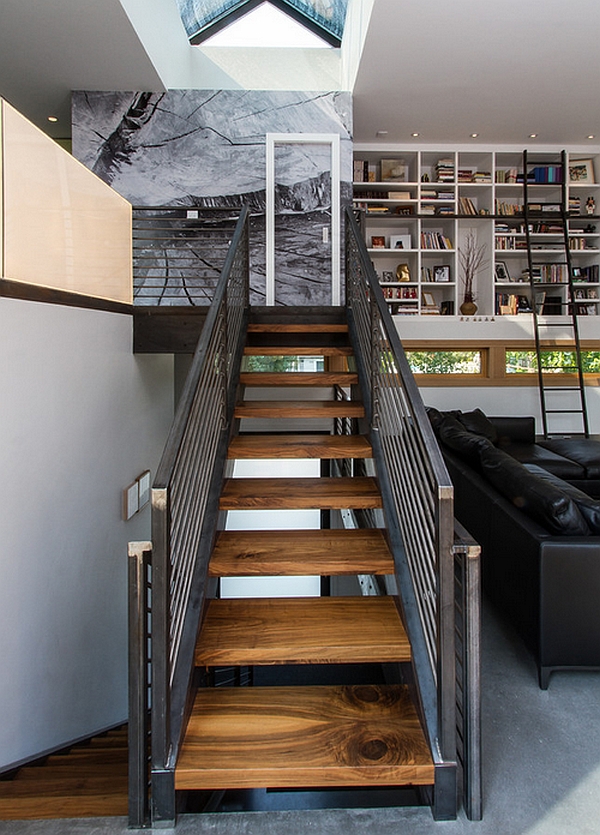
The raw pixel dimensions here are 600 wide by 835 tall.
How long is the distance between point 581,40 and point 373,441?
13.4ft

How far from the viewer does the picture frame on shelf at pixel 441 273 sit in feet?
25.2

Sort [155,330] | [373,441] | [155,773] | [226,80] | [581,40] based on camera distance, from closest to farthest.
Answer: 1. [155,773]
2. [373,441]
3. [155,330]
4. [581,40]
5. [226,80]

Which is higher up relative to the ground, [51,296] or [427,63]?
[427,63]

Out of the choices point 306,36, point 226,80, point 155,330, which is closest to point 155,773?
point 155,330

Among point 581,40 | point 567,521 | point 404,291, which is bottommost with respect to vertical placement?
point 567,521

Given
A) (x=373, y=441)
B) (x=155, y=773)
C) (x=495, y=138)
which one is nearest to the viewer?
(x=155, y=773)

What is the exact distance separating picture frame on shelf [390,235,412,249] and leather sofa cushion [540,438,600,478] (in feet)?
9.89

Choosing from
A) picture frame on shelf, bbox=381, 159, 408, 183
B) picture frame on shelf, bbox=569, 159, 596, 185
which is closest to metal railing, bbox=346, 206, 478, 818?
picture frame on shelf, bbox=381, 159, 408, 183

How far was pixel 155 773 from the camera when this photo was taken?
167 centimetres

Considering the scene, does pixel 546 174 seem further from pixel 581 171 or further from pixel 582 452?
pixel 582 452

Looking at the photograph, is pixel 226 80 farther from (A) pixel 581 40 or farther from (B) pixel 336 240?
(A) pixel 581 40

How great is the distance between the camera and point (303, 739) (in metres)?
1.82

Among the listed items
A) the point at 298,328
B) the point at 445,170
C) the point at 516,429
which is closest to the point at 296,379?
the point at 298,328

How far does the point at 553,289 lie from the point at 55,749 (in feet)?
23.9
